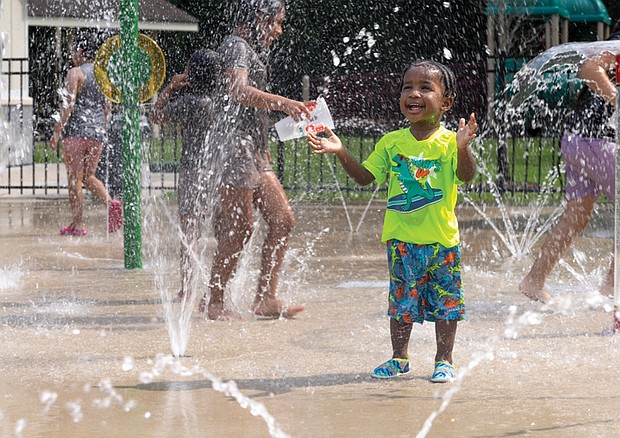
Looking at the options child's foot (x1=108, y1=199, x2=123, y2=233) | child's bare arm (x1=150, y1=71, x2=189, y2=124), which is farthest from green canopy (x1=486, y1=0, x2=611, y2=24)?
child's bare arm (x1=150, y1=71, x2=189, y2=124)

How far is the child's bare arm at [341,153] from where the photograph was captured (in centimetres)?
507

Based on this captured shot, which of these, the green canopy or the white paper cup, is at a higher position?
the green canopy

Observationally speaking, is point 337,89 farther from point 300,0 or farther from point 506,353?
point 506,353

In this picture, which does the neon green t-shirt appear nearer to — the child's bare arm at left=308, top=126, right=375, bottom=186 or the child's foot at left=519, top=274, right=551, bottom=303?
the child's bare arm at left=308, top=126, right=375, bottom=186

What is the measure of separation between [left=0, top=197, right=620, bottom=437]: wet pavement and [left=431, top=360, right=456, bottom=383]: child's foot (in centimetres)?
5

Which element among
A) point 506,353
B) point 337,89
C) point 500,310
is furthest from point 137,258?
point 337,89

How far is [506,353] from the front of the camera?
554cm

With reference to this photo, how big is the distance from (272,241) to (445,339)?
65.4 inches

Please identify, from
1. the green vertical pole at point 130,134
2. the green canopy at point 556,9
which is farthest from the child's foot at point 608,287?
the green canopy at point 556,9

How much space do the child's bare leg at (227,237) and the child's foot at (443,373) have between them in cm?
170

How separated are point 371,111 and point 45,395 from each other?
82.9 feet

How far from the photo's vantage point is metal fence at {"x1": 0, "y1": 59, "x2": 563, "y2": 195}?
46.1 ft

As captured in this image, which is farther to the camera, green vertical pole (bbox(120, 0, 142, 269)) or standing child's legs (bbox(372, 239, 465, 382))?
green vertical pole (bbox(120, 0, 142, 269))

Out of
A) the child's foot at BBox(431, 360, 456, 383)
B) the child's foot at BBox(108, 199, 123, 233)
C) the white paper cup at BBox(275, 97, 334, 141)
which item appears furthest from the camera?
the child's foot at BBox(108, 199, 123, 233)
